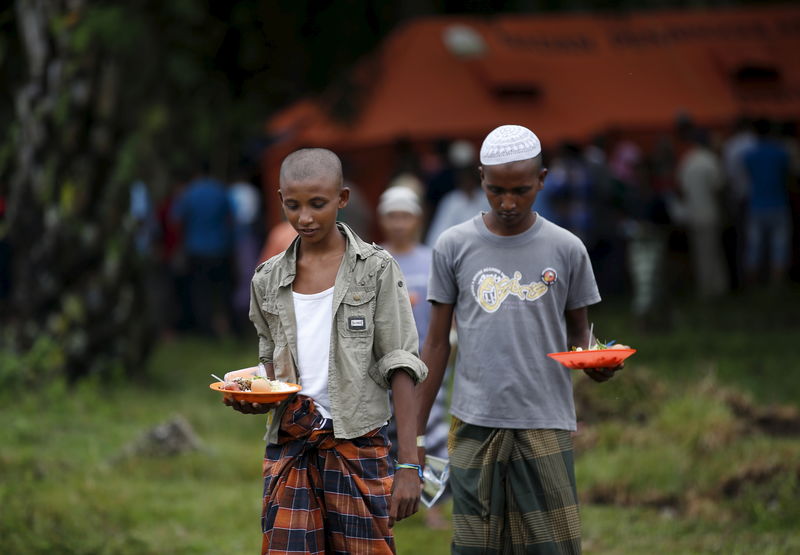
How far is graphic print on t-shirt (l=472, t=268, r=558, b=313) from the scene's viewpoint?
4395mm

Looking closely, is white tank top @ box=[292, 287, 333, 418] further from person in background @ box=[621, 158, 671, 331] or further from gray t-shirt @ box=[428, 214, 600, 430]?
person in background @ box=[621, 158, 671, 331]

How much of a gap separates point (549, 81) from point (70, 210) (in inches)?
290

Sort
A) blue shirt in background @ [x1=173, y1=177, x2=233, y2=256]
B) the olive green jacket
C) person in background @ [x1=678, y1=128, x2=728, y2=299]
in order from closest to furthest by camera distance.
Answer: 1. the olive green jacket
2. blue shirt in background @ [x1=173, y1=177, x2=233, y2=256]
3. person in background @ [x1=678, y1=128, x2=728, y2=299]

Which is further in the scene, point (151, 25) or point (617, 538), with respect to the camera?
point (151, 25)

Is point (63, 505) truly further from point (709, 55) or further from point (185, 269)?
point (709, 55)

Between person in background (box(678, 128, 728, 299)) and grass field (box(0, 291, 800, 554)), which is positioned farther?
person in background (box(678, 128, 728, 299))

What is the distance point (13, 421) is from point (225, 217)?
494 centimetres

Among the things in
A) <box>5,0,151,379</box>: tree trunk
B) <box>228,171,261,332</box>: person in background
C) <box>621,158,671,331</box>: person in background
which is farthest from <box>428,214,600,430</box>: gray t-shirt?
<box>228,171,261,332</box>: person in background

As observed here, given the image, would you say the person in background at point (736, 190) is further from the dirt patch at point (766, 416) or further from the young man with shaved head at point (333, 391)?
the young man with shaved head at point (333, 391)

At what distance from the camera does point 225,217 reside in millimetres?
13461

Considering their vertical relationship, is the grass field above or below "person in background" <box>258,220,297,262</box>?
below

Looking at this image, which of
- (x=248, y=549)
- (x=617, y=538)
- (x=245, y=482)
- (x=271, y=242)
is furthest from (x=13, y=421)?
(x=617, y=538)

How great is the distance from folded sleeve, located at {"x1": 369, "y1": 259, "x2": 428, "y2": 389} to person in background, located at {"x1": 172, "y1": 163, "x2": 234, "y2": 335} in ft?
30.9

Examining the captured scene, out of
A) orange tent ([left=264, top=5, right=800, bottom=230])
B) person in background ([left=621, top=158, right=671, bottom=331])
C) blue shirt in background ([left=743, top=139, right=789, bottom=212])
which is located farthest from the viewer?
orange tent ([left=264, top=5, right=800, bottom=230])
